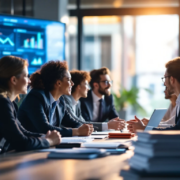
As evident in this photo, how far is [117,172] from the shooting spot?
62.1 inches

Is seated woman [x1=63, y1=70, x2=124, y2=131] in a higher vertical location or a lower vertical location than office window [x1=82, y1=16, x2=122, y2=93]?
lower

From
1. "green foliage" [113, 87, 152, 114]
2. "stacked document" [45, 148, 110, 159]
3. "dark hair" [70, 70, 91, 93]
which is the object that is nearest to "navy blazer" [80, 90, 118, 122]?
"dark hair" [70, 70, 91, 93]

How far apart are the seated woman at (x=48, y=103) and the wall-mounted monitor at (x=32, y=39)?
1927mm

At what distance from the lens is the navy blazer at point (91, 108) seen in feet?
14.7

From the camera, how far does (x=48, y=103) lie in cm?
311

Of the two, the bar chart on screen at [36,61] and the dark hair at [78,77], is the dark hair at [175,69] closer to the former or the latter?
the dark hair at [78,77]

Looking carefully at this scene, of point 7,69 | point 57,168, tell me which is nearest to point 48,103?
point 7,69

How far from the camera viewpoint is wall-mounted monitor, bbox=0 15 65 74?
5.07m

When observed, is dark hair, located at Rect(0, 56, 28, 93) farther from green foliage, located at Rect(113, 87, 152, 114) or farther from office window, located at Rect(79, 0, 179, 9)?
green foliage, located at Rect(113, 87, 152, 114)

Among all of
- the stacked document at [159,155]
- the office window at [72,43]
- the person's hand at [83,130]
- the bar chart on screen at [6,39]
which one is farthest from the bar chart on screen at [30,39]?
the stacked document at [159,155]

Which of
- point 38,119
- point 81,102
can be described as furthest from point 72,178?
point 81,102

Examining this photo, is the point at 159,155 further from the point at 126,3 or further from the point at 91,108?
the point at 126,3

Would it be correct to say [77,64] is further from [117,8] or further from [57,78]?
[57,78]

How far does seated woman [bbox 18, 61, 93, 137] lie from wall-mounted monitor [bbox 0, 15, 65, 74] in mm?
1927
